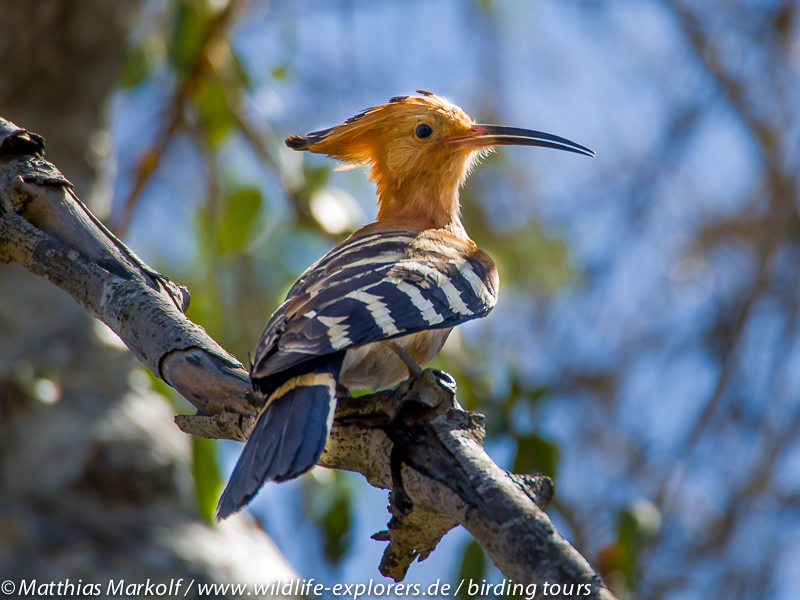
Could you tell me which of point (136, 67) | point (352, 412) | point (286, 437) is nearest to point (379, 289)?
point (352, 412)

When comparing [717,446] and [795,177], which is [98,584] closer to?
[795,177]

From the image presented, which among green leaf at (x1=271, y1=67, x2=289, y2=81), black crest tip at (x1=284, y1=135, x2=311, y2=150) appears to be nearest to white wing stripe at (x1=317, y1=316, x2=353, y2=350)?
black crest tip at (x1=284, y1=135, x2=311, y2=150)

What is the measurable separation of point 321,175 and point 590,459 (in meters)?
2.95

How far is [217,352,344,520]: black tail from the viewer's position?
124cm

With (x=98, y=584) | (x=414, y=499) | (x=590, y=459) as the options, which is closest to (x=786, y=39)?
(x=590, y=459)

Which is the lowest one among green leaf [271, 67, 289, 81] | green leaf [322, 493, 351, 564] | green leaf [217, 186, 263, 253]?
green leaf [322, 493, 351, 564]

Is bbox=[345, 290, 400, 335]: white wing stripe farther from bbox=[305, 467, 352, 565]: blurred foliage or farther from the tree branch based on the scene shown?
bbox=[305, 467, 352, 565]: blurred foliage

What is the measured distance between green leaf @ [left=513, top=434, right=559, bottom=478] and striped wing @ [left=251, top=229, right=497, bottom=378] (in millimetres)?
675

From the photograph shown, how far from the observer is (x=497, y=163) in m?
5.91

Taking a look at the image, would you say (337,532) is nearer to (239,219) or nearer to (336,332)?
(239,219)

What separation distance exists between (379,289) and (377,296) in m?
0.04

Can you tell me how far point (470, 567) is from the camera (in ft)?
7.10

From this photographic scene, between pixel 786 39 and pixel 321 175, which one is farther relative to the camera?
pixel 786 39

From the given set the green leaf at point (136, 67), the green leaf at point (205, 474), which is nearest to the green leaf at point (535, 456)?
the green leaf at point (205, 474)
